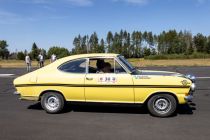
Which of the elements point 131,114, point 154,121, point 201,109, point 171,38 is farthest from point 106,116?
point 171,38

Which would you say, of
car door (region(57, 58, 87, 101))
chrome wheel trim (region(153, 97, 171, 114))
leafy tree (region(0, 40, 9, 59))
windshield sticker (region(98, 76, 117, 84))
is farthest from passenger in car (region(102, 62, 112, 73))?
leafy tree (region(0, 40, 9, 59))

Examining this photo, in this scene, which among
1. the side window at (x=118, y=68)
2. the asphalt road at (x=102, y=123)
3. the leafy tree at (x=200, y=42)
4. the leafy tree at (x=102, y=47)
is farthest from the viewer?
the leafy tree at (x=102, y=47)

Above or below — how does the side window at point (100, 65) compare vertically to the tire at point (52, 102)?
above

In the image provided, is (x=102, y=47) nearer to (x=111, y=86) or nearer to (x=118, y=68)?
(x=118, y=68)

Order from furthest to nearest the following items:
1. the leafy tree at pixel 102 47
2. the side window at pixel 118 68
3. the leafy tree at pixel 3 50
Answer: the leafy tree at pixel 3 50 < the leafy tree at pixel 102 47 < the side window at pixel 118 68

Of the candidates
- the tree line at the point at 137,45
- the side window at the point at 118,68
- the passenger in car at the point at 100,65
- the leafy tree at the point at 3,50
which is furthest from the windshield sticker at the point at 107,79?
the leafy tree at the point at 3,50

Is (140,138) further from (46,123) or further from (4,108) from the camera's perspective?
(4,108)

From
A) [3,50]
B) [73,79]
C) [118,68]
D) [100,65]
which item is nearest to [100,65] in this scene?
[100,65]

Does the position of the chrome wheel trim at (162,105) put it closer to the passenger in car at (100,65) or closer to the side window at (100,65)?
the side window at (100,65)

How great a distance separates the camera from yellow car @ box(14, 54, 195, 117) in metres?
8.48

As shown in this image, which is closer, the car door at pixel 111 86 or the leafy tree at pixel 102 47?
the car door at pixel 111 86

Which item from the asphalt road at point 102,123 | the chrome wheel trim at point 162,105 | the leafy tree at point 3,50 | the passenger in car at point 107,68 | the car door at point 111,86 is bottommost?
the asphalt road at point 102,123

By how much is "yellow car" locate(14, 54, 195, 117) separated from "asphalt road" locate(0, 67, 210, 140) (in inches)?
14.9

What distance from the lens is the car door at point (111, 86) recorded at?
860 cm
